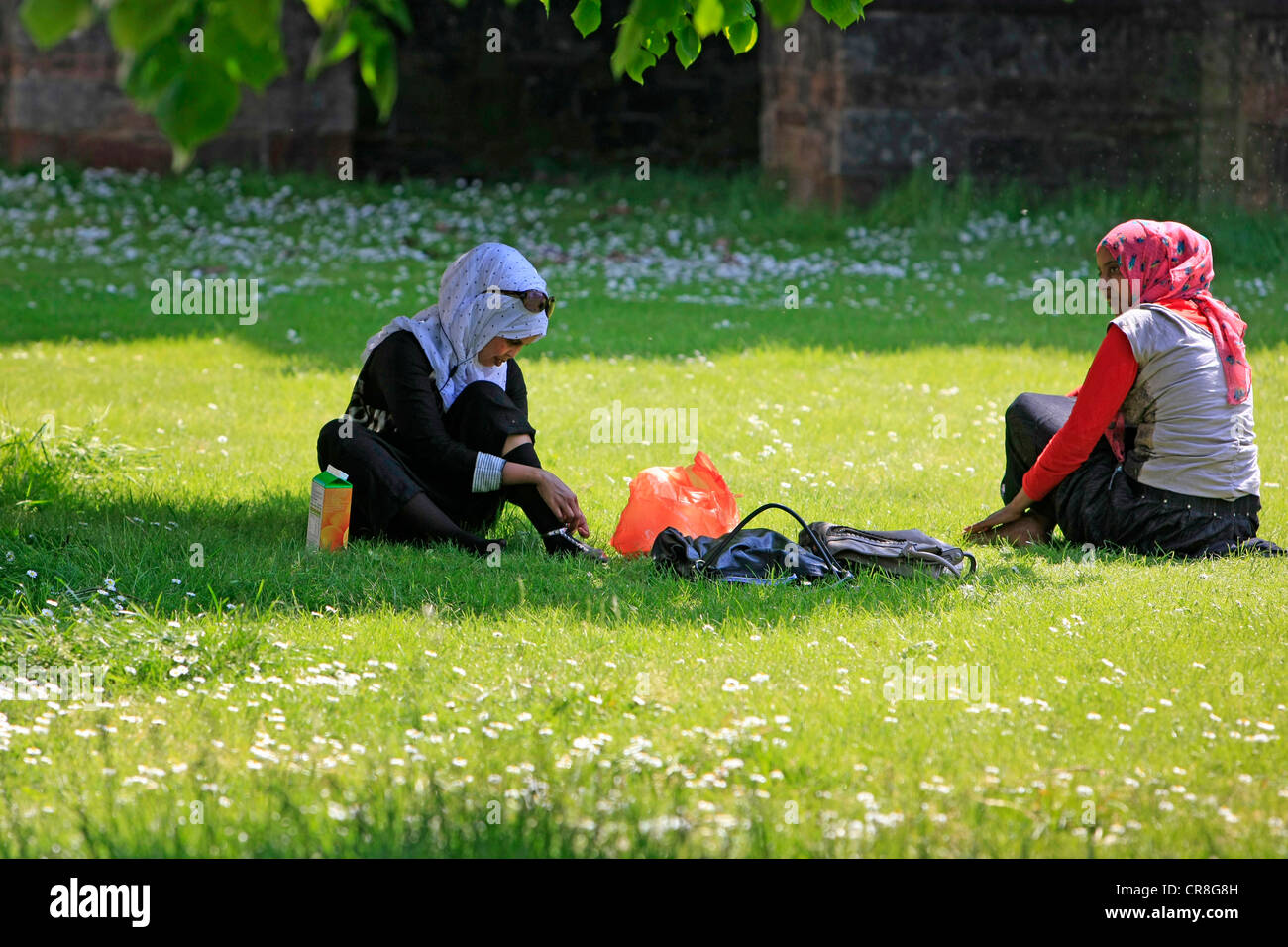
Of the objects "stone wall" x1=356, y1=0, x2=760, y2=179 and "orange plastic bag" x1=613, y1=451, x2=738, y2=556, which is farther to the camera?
"stone wall" x1=356, y1=0, x2=760, y2=179

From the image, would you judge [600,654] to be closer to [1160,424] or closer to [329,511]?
[329,511]

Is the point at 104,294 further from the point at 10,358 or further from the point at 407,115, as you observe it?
the point at 407,115

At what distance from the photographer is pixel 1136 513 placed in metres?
5.55

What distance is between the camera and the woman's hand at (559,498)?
216 inches

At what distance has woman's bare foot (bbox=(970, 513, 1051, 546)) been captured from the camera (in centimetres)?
587

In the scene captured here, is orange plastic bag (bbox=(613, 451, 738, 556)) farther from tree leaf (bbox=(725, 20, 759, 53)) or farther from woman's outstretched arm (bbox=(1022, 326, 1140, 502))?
tree leaf (bbox=(725, 20, 759, 53))

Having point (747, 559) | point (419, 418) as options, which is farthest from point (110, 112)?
point (747, 559)

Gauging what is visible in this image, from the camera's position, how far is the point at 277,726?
12.9ft

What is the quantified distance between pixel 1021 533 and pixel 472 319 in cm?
234

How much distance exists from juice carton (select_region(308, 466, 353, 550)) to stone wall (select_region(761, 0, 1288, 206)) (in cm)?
1165

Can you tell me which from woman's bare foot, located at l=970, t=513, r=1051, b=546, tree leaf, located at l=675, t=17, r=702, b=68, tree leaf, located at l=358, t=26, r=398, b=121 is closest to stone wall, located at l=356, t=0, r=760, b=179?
woman's bare foot, located at l=970, t=513, r=1051, b=546

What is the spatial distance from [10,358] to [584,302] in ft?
15.2

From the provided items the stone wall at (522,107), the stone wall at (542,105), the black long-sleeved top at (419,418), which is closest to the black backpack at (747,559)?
the black long-sleeved top at (419,418)

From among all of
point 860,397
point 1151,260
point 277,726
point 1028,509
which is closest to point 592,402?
point 860,397
